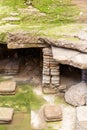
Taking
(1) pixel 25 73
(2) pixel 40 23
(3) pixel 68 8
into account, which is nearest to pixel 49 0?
(3) pixel 68 8

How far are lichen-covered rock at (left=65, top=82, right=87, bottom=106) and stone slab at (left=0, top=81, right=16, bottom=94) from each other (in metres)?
0.96

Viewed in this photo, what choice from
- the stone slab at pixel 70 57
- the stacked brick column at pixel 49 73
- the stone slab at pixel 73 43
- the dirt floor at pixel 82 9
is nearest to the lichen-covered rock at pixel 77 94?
the stacked brick column at pixel 49 73

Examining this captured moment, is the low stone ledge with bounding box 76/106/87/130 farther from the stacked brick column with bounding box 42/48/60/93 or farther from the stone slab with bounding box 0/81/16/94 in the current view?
the stone slab with bounding box 0/81/16/94

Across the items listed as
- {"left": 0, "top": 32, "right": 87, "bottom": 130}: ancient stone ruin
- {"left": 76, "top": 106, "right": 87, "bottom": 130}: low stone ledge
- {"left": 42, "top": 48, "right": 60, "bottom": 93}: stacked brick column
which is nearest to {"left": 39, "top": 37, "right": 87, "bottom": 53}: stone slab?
{"left": 0, "top": 32, "right": 87, "bottom": 130}: ancient stone ruin

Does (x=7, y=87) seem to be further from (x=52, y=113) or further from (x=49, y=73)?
(x=52, y=113)

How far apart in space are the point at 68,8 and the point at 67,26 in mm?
1030

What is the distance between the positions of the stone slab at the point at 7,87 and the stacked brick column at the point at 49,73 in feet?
1.80

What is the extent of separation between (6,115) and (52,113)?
71 cm

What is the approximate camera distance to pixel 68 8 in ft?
23.2

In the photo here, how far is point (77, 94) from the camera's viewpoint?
561 cm

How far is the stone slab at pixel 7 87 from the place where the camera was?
5891 millimetres

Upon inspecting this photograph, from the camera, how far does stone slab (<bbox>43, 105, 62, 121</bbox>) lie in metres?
5.16

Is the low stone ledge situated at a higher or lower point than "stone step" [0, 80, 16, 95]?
higher

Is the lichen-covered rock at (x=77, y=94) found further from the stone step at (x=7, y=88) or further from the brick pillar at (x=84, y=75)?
the stone step at (x=7, y=88)
